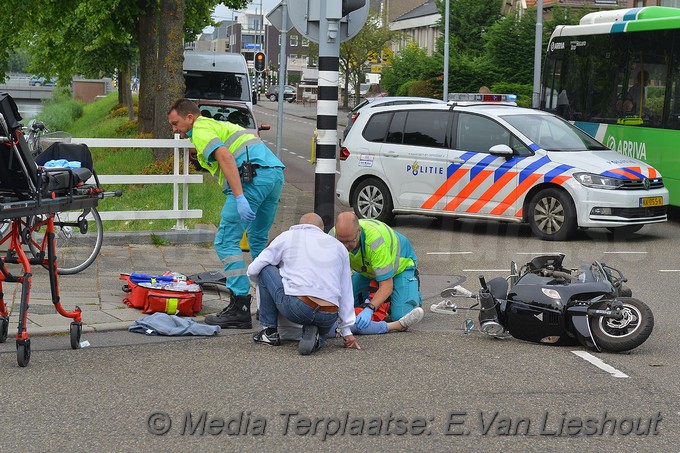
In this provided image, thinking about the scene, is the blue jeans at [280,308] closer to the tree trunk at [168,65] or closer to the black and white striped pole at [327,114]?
the black and white striped pole at [327,114]

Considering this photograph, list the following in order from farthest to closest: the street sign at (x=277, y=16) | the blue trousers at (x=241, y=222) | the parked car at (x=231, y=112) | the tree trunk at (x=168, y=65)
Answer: the parked car at (x=231, y=112)
the tree trunk at (x=168, y=65)
the street sign at (x=277, y=16)
the blue trousers at (x=241, y=222)

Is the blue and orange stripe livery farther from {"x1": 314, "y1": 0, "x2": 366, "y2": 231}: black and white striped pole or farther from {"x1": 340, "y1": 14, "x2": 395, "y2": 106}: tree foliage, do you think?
{"x1": 340, "y1": 14, "x2": 395, "y2": 106}: tree foliage

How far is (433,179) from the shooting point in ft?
48.8

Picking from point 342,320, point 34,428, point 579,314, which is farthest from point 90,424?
point 579,314

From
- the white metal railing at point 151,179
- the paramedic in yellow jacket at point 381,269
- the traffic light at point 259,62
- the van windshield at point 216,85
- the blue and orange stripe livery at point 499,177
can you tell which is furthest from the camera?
the traffic light at point 259,62

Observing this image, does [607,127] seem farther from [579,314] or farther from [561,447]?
[561,447]

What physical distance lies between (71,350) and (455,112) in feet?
27.9

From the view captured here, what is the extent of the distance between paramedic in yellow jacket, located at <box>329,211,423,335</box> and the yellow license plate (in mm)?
6312

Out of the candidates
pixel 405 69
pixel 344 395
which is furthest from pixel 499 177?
pixel 405 69

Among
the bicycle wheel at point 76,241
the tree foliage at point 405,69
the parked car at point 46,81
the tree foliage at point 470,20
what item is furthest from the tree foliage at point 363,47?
→ the bicycle wheel at point 76,241

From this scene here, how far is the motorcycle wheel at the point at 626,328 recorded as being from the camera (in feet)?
24.7

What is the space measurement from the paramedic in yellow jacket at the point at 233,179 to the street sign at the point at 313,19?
70.1 inches

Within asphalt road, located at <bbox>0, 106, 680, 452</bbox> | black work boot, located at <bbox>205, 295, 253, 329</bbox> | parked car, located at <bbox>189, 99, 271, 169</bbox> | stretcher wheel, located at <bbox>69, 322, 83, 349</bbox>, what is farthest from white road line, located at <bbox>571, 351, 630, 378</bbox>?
parked car, located at <bbox>189, 99, 271, 169</bbox>

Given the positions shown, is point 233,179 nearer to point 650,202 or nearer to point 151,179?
point 151,179
